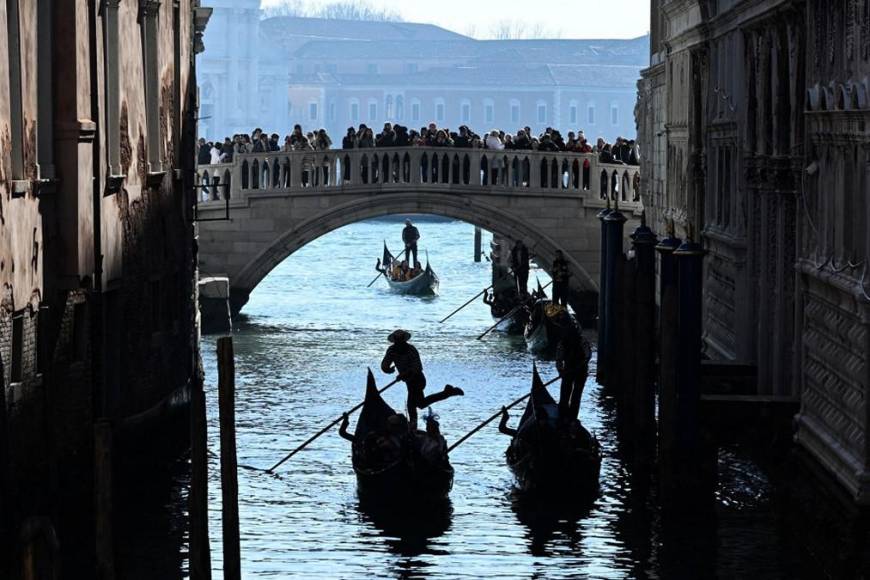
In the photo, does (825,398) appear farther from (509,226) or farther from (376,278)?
(376,278)

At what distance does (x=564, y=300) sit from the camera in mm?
23078

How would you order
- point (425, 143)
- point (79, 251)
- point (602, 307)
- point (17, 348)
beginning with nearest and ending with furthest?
1. point (17, 348)
2. point (79, 251)
3. point (602, 307)
4. point (425, 143)

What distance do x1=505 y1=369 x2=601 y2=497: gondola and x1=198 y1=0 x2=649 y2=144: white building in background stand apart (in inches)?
2284

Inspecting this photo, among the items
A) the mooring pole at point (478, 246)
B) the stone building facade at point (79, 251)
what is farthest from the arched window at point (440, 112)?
the stone building facade at point (79, 251)

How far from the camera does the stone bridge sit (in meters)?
24.2

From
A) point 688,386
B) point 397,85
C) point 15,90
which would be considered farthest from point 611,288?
point 397,85

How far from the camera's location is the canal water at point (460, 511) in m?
11.1

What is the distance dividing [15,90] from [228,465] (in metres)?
2.33

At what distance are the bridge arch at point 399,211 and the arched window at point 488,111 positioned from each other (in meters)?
48.9

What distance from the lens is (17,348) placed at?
34.9ft

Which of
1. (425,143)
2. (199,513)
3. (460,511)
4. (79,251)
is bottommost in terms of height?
(460,511)

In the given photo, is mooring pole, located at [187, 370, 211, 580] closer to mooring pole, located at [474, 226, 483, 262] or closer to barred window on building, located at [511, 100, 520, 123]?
mooring pole, located at [474, 226, 483, 262]

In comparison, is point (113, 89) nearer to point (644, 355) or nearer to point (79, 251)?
point (79, 251)

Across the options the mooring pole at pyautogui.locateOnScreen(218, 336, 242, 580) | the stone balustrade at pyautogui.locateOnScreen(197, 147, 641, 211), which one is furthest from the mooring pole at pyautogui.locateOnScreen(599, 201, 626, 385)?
the mooring pole at pyautogui.locateOnScreen(218, 336, 242, 580)
